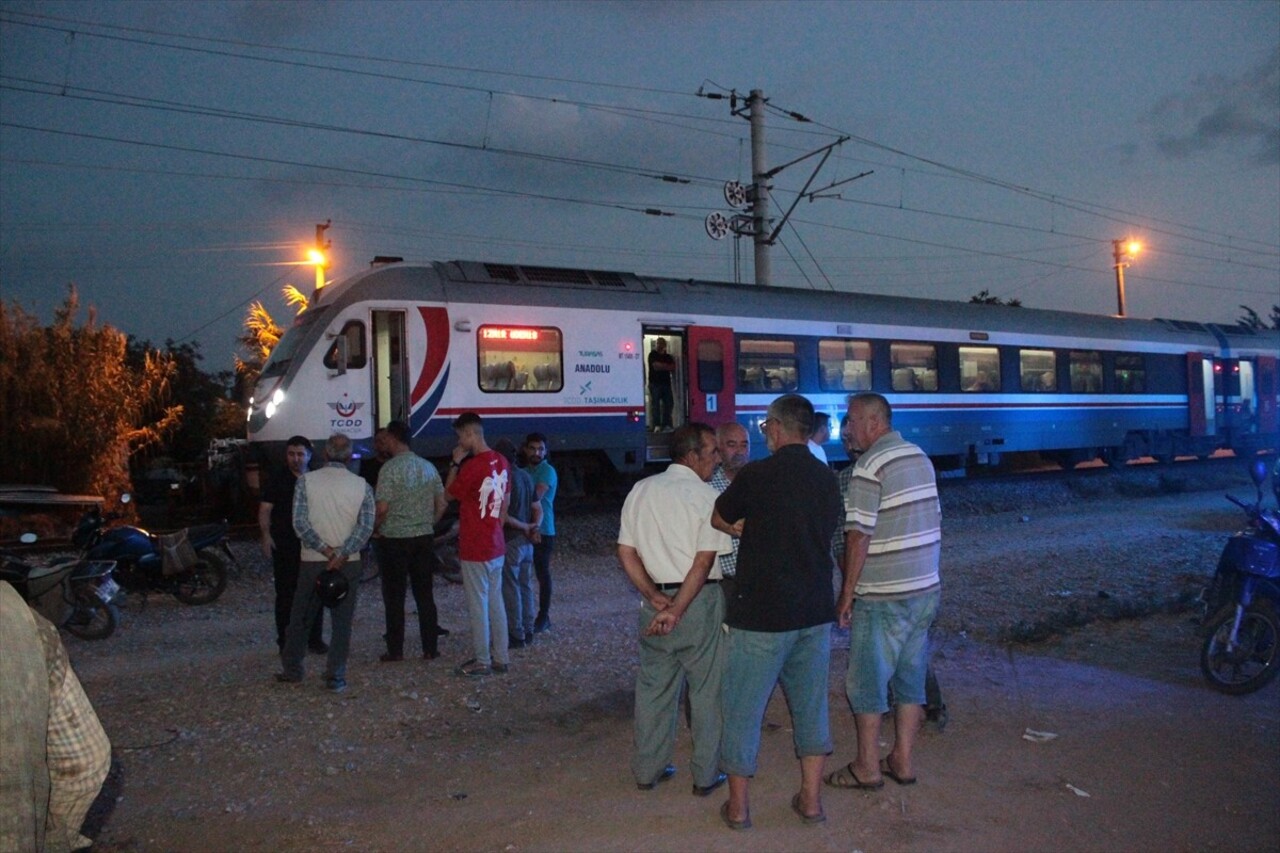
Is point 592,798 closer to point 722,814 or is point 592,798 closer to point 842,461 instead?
point 722,814

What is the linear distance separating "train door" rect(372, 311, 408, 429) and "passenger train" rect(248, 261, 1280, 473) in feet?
0.07

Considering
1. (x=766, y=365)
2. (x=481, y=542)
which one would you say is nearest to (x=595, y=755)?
(x=481, y=542)

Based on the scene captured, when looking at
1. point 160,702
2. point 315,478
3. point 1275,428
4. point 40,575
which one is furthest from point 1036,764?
point 1275,428

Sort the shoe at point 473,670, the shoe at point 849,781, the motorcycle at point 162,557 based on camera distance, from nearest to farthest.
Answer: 1. the shoe at point 849,781
2. the shoe at point 473,670
3. the motorcycle at point 162,557

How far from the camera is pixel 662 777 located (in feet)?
16.5

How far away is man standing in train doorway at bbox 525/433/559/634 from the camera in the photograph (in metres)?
8.39

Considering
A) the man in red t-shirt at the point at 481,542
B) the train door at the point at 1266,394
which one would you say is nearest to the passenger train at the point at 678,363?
the train door at the point at 1266,394

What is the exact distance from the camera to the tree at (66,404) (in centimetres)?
1978

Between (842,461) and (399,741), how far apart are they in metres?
13.1

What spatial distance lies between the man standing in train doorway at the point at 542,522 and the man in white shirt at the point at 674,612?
355 cm

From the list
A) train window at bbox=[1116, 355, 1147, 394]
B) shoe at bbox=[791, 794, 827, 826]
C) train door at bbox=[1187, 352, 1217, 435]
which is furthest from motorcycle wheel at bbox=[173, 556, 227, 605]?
A: train door at bbox=[1187, 352, 1217, 435]

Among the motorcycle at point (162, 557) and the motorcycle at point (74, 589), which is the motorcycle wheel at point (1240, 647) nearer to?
the motorcycle at point (74, 589)

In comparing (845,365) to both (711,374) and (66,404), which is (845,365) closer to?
(711,374)

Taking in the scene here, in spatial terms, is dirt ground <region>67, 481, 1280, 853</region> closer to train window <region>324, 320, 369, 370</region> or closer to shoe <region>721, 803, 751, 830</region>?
shoe <region>721, 803, 751, 830</region>
